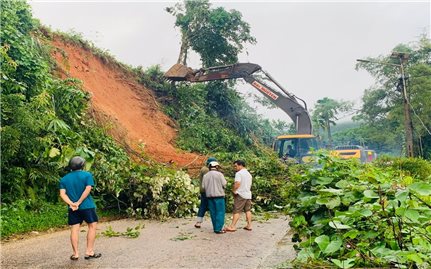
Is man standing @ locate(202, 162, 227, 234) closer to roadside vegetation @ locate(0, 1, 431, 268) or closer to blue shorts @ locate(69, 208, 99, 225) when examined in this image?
roadside vegetation @ locate(0, 1, 431, 268)

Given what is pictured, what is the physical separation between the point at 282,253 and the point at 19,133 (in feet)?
18.9

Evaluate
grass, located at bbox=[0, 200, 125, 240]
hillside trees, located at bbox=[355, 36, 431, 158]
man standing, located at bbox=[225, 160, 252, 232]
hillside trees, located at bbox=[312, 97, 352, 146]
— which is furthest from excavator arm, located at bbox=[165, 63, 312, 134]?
hillside trees, located at bbox=[312, 97, 352, 146]

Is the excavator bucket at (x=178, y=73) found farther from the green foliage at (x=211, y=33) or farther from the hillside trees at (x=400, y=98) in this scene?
the hillside trees at (x=400, y=98)

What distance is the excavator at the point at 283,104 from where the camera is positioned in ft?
60.6

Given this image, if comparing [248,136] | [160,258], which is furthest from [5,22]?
[248,136]

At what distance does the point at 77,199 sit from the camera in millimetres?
5617

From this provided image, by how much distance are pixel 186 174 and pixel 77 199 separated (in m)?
4.86

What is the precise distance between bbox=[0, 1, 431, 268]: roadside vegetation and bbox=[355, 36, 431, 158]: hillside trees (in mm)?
1286

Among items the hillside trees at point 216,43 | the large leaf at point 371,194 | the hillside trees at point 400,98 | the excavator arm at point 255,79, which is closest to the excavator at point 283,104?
the excavator arm at point 255,79

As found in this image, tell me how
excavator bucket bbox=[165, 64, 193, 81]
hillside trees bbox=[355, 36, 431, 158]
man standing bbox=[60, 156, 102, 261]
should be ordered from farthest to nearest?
1. hillside trees bbox=[355, 36, 431, 158]
2. excavator bucket bbox=[165, 64, 193, 81]
3. man standing bbox=[60, 156, 102, 261]

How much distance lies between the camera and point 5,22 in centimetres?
1034

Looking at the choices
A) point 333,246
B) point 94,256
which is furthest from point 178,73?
point 333,246

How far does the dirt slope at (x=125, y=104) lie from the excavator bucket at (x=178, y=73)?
1.44 meters

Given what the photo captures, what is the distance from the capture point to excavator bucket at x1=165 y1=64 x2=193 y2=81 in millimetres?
20911
